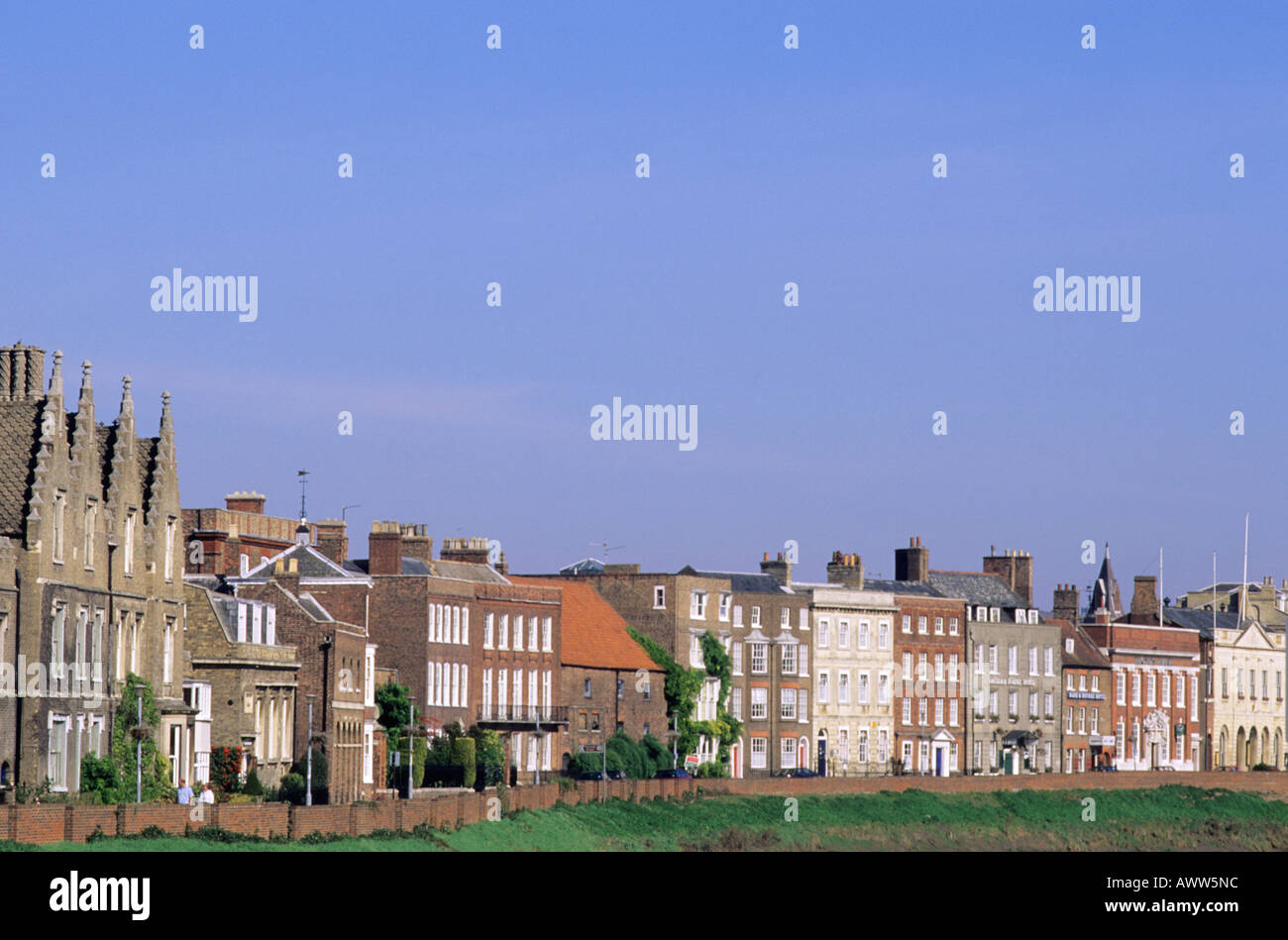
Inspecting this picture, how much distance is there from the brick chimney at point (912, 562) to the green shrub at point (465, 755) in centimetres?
4621

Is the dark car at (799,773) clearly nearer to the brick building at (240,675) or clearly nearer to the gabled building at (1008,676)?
the gabled building at (1008,676)

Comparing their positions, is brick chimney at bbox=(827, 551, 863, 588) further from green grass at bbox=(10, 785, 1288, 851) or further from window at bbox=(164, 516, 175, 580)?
window at bbox=(164, 516, 175, 580)

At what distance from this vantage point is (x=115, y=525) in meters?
70.6

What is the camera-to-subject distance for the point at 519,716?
99.9m

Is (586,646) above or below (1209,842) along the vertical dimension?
above

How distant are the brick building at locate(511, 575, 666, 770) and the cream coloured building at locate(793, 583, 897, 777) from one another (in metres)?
13.7

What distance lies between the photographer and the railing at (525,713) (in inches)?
3863

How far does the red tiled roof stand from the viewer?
106 metres

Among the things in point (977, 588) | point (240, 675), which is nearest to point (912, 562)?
point (977, 588)

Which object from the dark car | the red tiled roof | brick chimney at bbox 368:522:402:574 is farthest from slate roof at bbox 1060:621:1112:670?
brick chimney at bbox 368:522:402:574

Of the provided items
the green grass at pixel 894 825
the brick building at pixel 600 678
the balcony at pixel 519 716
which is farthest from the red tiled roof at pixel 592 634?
the green grass at pixel 894 825
